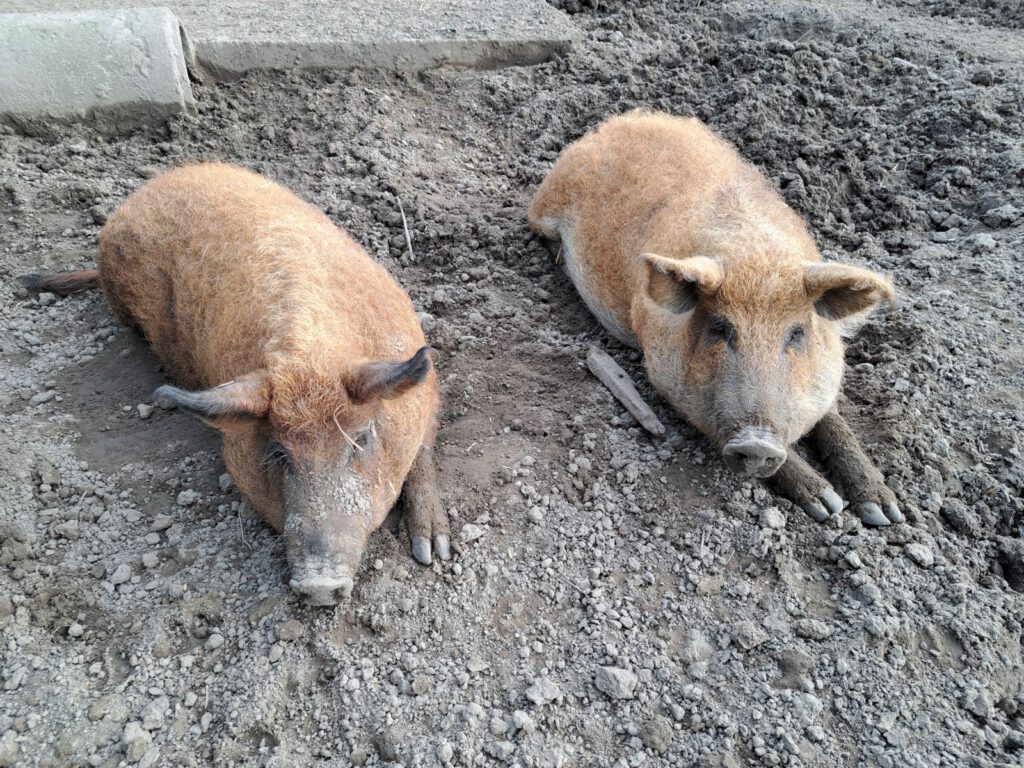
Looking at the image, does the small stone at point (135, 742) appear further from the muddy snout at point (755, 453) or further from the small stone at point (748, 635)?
the muddy snout at point (755, 453)

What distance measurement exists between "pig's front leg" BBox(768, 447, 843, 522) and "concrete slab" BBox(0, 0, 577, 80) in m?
5.59

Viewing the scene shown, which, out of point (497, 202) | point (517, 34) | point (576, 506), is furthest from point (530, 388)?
point (517, 34)

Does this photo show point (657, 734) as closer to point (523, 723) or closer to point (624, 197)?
point (523, 723)

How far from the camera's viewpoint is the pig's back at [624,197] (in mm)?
4969

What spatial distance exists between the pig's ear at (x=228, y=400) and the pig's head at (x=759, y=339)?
192 cm

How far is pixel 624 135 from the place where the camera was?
19.2ft

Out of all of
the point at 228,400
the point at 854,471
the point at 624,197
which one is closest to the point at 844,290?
the point at 854,471

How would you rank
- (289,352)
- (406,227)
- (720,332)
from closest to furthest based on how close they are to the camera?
(289,352) < (720,332) < (406,227)

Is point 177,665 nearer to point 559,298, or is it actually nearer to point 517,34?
point 559,298

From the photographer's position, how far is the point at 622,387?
4.65m

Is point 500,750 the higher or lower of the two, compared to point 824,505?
lower

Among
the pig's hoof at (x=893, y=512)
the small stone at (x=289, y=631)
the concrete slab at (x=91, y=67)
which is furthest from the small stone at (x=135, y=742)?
the concrete slab at (x=91, y=67)

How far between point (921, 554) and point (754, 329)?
1294mm

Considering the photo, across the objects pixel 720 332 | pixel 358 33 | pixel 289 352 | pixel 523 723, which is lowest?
pixel 523 723
